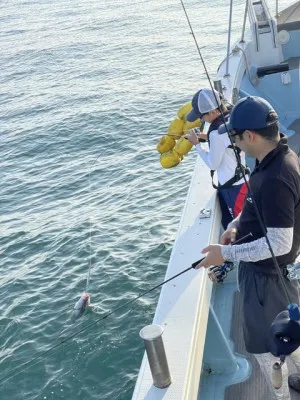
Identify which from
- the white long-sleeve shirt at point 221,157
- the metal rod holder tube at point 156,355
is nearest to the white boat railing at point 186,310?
the metal rod holder tube at point 156,355

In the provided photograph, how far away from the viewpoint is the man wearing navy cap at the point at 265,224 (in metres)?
2.87

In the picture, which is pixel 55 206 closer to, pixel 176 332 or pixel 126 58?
pixel 176 332

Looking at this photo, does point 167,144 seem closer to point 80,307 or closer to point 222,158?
point 222,158

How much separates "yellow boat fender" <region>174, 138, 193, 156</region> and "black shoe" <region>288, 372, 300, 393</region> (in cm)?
276

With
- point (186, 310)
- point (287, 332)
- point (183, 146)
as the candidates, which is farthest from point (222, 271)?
point (287, 332)

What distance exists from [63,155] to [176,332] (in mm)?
10268

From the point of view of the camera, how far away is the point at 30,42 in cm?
2600

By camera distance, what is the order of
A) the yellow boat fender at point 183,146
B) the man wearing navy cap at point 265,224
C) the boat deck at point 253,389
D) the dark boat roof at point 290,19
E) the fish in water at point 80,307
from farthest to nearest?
1. the dark boat roof at point 290,19
2. the fish in water at point 80,307
3. the yellow boat fender at point 183,146
4. the boat deck at point 253,389
5. the man wearing navy cap at point 265,224

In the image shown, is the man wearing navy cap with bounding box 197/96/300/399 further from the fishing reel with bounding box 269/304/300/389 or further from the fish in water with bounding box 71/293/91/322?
the fish in water with bounding box 71/293/91/322

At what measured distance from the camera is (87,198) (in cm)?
1080

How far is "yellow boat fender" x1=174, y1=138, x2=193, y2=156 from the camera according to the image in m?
5.88

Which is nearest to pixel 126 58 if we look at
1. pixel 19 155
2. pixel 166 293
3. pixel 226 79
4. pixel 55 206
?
pixel 19 155

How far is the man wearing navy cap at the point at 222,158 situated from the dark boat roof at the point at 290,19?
5247mm

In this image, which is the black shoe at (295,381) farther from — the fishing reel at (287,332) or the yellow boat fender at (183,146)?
the yellow boat fender at (183,146)
